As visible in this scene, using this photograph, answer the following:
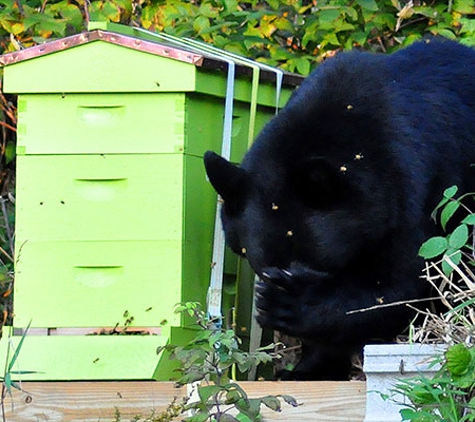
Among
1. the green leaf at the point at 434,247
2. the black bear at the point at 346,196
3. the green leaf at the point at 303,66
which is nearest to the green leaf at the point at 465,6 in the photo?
the green leaf at the point at 303,66

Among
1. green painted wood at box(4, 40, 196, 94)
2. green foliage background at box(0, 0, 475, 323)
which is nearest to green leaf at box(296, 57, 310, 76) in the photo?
green foliage background at box(0, 0, 475, 323)

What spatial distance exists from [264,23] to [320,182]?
210 cm

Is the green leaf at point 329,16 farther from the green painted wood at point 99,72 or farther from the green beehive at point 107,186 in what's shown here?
the green painted wood at point 99,72

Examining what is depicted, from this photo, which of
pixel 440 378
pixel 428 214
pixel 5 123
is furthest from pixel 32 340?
pixel 5 123

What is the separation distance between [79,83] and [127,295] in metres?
0.76

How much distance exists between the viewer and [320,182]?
11.6ft

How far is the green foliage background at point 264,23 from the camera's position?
207 inches

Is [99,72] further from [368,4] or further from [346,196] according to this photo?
[368,4]

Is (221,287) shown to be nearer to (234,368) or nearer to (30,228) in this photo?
(234,368)

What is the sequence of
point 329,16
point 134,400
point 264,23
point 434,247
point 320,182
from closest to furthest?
1. point 434,247
2. point 134,400
3. point 320,182
4. point 329,16
5. point 264,23

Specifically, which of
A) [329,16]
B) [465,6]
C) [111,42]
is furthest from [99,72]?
[465,6]

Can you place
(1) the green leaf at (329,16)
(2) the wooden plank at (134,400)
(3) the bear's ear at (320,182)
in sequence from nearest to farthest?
(2) the wooden plank at (134,400) → (3) the bear's ear at (320,182) → (1) the green leaf at (329,16)

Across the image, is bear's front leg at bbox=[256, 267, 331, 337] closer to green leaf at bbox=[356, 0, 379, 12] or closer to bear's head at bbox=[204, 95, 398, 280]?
bear's head at bbox=[204, 95, 398, 280]

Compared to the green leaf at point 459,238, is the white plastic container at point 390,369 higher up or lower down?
lower down
